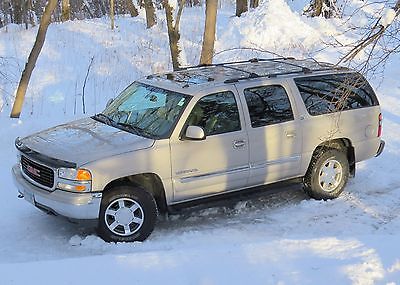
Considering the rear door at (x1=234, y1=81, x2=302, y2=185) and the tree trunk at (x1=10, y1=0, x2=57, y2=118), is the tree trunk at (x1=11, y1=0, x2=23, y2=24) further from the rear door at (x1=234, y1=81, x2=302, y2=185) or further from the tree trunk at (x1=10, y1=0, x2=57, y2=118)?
the rear door at (x1=234, y1=81, x2=302, y2=185)

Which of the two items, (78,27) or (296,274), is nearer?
(296,274)

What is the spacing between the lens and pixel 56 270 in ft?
16.4

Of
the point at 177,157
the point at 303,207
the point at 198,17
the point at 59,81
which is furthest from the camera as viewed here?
the point at 198,17

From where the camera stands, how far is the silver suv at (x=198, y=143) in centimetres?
605

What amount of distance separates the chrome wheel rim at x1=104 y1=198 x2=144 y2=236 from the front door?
522mm

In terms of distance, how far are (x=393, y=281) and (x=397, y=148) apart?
566cm

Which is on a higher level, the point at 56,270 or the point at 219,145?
the point at 219,145

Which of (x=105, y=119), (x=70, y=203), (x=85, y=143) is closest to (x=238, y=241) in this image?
(x=70, y=203)

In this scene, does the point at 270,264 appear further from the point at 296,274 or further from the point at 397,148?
the point at 397,148

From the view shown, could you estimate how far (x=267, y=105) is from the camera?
7105 millimetres

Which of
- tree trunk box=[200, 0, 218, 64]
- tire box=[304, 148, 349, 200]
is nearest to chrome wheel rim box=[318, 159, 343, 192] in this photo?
tire box=[304, 148, 349, 200]

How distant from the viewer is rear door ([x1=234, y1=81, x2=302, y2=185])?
22.8 ft

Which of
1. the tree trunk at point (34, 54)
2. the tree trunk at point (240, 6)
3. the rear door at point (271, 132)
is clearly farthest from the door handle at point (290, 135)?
the tree trunk at point (240, 6)

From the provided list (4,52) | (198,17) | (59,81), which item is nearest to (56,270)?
(59,81)
